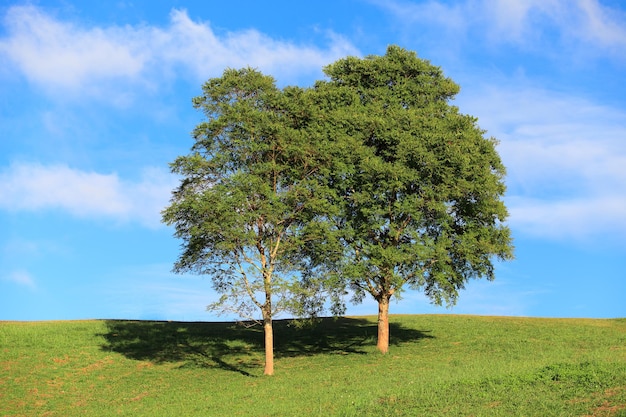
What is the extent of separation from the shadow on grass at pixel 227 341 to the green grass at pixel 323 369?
147 mm

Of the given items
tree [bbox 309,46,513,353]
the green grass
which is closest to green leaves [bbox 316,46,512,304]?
tree [bbox 309,46,513,353]

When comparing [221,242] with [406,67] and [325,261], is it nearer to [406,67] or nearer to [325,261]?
[325,261]

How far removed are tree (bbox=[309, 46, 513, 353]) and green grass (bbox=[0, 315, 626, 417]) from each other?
5.66 meters

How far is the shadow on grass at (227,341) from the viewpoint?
44156 millimetres

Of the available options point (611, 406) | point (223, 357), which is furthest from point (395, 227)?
point (611, 406)

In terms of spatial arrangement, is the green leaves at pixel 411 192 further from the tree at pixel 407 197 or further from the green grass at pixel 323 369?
the green grass at pixel 323 369

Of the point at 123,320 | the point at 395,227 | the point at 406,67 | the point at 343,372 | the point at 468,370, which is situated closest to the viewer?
the point at 468,370

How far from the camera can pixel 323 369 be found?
1513 inches

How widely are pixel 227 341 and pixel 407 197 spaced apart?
18834mm

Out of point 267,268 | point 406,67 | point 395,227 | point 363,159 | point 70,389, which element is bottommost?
point 70,389

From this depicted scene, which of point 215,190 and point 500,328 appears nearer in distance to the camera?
point 215,190

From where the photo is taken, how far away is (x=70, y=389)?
1495 inches

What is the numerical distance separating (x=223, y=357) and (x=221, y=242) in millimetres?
11293

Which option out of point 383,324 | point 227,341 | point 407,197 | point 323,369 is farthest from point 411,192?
point 227,341
